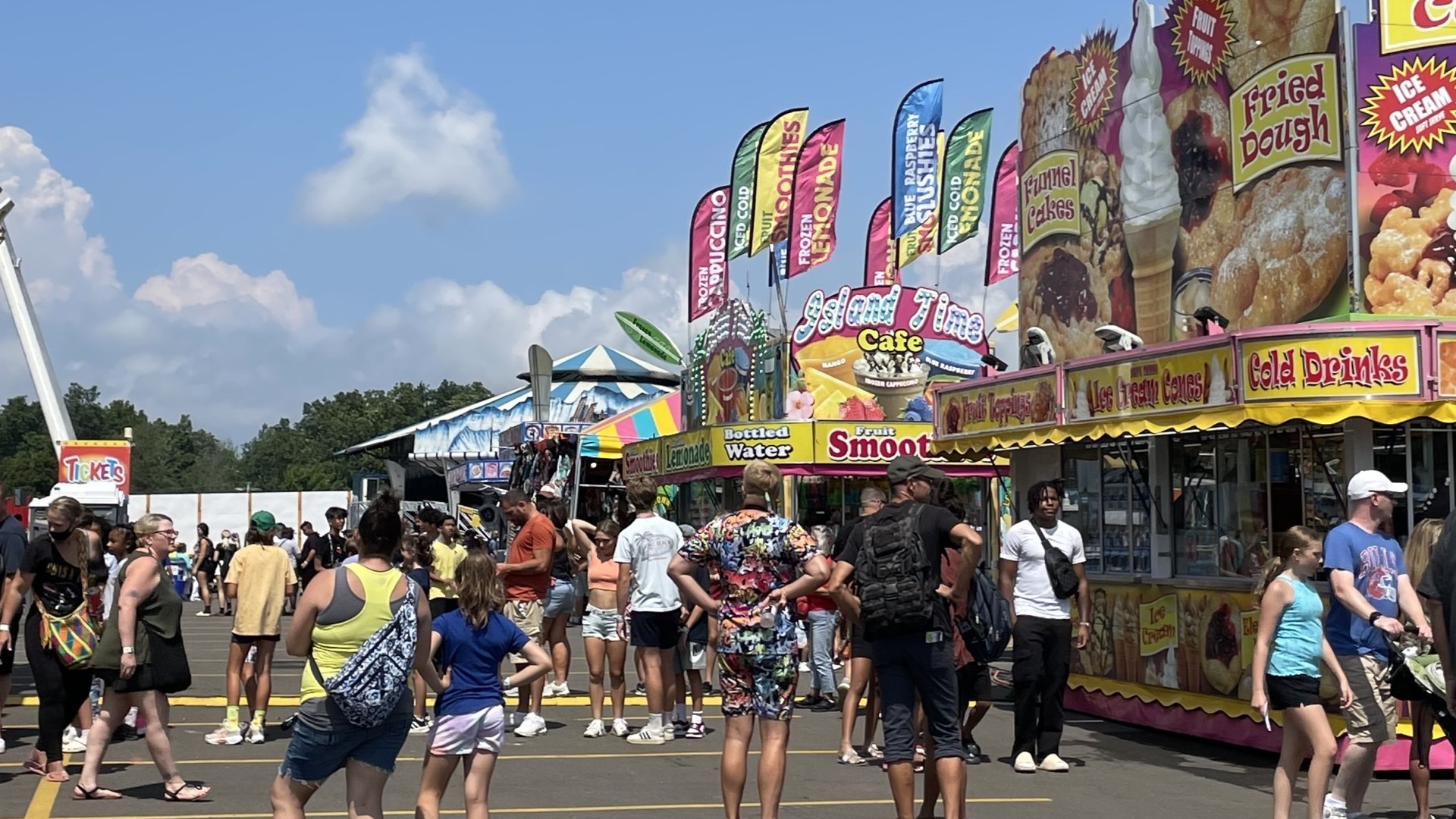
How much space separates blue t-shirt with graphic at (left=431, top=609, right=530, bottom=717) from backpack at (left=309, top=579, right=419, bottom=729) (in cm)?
77

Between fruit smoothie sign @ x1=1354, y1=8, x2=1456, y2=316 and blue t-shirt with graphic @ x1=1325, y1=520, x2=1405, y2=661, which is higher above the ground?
fruit smoothie sign @ x1=1354, y1=8, x2=1456, y2=316

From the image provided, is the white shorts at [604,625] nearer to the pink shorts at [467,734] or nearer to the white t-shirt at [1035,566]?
the white t-shirt at [1035,566]

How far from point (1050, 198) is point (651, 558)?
5542mm

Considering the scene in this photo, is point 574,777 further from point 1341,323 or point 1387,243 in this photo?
point 1387,243

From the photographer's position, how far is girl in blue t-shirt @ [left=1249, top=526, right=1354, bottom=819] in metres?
7.64

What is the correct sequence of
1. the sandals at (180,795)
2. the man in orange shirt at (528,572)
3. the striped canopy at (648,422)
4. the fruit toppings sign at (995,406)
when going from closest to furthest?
1. the sandals at (180,795)
2. the man in orange shirt at (528,572)
3. the fruit toppings sign at (995,406)
4. the striped canopy at (648,422)

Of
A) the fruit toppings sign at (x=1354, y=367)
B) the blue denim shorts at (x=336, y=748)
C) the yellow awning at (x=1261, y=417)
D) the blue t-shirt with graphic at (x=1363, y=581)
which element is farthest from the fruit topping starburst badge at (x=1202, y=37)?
the blue denim shorts at (x=336, y=748)

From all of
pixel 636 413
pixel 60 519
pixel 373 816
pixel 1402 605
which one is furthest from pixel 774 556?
pixel 636 413

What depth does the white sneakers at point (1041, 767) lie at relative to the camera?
1038 cm

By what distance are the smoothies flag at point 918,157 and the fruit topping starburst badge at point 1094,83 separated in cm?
1701

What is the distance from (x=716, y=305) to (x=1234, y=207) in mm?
23807

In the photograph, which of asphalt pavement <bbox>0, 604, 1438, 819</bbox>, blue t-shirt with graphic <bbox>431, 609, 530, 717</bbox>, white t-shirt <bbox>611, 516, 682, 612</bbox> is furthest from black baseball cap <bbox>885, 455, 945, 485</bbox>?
white t-shirt <bbox>611, 516, 682, 612</bbox>

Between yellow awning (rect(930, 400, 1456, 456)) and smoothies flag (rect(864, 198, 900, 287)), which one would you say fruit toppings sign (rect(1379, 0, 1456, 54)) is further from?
smoothies flag (rect(864, 198, 900, 287))

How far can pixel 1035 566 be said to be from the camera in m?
10.5
